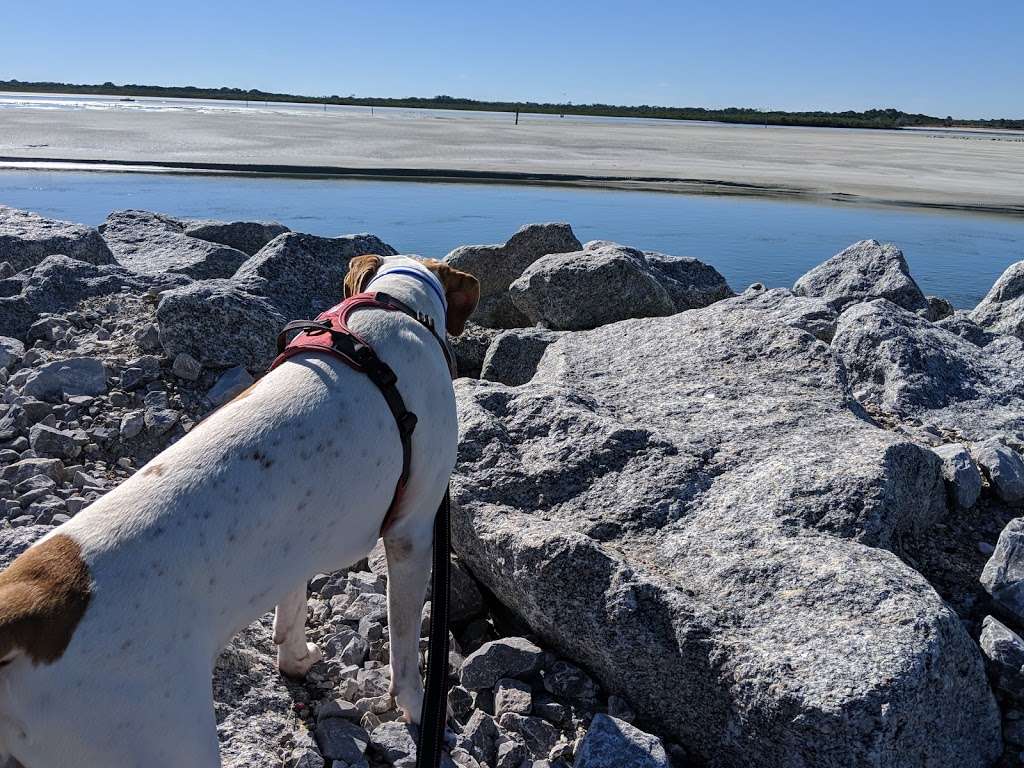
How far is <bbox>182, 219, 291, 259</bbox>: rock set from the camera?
31.2ft

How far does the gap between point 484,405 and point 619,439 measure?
77 cm

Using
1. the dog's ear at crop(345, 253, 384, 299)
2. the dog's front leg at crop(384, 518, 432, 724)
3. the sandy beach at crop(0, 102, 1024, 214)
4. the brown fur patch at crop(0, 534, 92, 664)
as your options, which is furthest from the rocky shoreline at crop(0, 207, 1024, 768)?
the sandy beach at crop(0, 102, 1024, 214)

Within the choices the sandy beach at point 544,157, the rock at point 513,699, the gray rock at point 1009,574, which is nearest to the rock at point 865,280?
the gray rock at point 1009,574

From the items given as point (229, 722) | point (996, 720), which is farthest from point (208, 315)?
point (996, 720)

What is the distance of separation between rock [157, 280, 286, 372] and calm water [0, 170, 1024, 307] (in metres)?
6.83

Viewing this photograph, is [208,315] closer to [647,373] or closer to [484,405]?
[484,405]

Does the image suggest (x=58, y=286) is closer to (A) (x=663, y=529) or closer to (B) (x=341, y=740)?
(B) (x=341, y=740)

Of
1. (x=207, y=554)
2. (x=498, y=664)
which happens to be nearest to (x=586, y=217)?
(x=498, y=664)

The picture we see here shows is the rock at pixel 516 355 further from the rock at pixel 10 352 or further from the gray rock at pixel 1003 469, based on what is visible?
the rock at pixel 10 352

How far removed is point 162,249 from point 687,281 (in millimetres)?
5460

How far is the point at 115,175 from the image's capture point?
22.0 m

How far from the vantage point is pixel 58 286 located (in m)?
6.67

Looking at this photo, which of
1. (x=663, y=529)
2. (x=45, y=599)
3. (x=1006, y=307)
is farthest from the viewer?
(x=1006, y=307)

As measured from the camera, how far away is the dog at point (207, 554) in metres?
1.99
